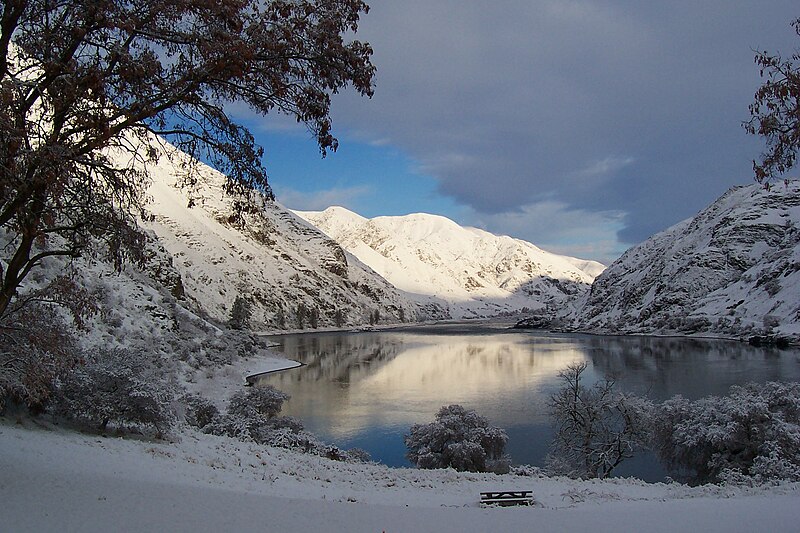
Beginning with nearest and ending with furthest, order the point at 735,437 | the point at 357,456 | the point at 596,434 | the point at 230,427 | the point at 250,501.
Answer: the point at 250,501, the point at 735,437, the point at 357,456, the point at 230,427, the point at 596,434

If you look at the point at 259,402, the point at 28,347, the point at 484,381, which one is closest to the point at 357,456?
the point at 259,402

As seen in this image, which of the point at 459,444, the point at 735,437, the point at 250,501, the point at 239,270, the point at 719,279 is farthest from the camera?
the point at 239,270

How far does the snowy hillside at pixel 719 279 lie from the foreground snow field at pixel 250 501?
319 ft

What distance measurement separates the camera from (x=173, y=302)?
53.3m

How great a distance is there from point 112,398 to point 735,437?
2411cm

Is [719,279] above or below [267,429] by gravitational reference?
above

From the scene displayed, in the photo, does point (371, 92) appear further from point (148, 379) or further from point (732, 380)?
point (732, 380)

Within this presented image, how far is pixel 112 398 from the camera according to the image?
17.7 meters

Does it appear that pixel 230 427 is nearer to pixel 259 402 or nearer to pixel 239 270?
pixel 259 402

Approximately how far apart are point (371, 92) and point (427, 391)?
41.6 metres

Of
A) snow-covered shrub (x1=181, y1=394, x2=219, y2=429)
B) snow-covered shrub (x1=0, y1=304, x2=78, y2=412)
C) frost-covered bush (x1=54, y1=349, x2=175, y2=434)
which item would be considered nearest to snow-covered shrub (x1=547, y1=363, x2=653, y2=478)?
frost-covered bush (x1=54, y1=349, x2=175, y2=434)

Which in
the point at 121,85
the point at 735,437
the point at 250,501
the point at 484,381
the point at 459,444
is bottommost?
the point at 459,444

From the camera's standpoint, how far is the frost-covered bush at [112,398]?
17.2m

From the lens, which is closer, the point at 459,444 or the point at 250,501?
the point at 250,501
